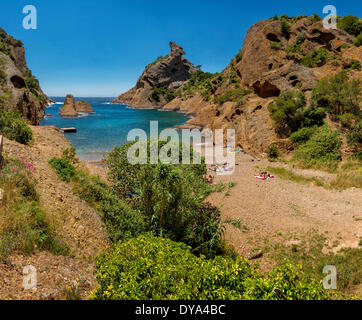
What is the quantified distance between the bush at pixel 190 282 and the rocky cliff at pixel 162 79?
104m

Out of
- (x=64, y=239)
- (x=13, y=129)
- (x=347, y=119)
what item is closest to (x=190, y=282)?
(x=64, y=239)

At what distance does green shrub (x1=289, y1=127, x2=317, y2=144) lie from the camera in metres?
19.4

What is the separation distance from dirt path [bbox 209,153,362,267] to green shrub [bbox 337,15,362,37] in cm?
3113

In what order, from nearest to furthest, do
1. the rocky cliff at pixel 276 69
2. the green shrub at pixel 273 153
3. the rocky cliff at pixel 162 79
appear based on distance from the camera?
1. the green shrub at pixel 273 153
2. the rocky cliff at pixel 276 69
3. the rocky cliff at pixel 162 79

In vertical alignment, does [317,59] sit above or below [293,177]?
above

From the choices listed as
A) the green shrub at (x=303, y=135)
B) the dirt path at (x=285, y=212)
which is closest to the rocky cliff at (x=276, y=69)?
the green shrub at (x=303, y=135)

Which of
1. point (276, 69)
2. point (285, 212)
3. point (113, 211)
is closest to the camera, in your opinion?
point (113, 211)

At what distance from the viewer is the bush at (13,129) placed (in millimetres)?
10602

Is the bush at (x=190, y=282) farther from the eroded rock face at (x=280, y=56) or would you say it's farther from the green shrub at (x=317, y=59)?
the green shrub at (x=317, y=59)

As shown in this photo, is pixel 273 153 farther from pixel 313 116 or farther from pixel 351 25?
pixel 351 25

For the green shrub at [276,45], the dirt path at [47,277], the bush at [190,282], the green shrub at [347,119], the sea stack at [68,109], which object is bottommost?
the dirt path at [47,277]

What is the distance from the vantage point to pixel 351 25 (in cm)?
3284

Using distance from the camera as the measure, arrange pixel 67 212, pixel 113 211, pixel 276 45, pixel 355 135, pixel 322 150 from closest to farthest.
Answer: pixel 67 212 → pixel 113 211 → pixel 355 135 → pixel 322 150 → pixel 276 45

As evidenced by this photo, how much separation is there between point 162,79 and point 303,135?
103 metres
